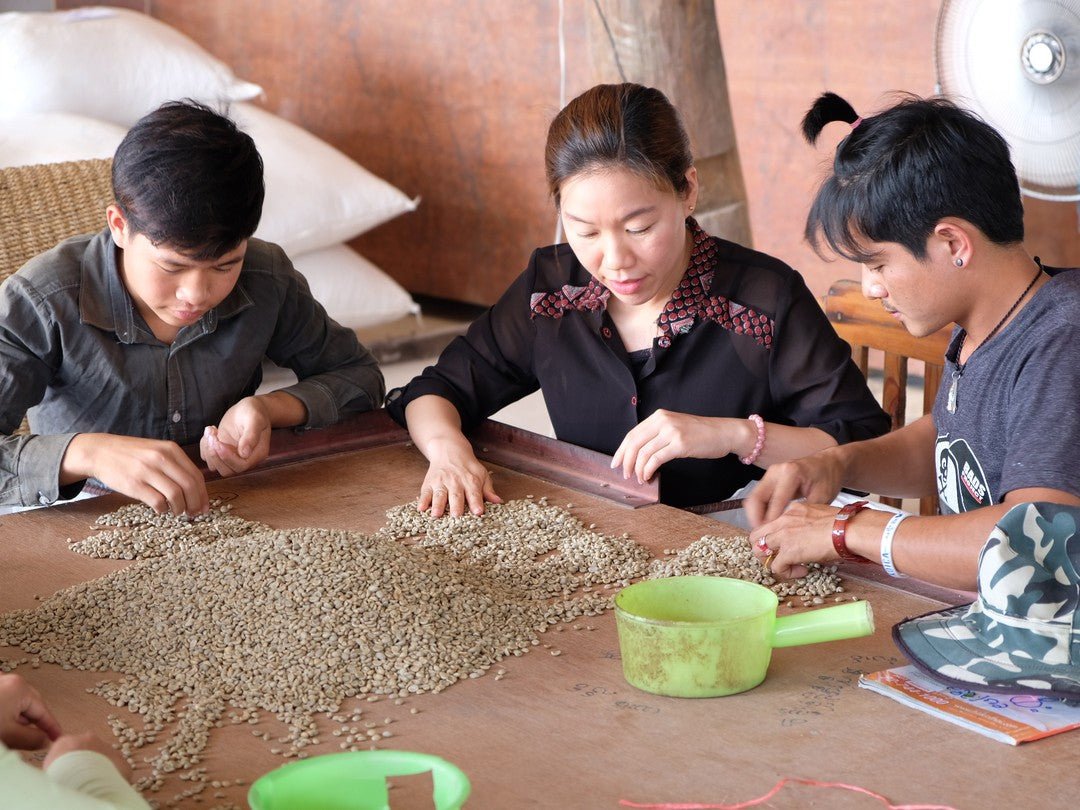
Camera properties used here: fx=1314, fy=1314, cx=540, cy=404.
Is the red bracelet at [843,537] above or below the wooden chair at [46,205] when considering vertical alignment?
below

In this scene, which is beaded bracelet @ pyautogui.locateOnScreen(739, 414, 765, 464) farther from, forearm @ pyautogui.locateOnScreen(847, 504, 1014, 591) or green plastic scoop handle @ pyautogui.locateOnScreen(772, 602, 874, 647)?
green plastic scoop handle @ pyautogui.locateOnScreen(772, 602, 874, 647)

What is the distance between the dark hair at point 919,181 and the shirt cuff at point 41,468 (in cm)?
100

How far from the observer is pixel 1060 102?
267 cm

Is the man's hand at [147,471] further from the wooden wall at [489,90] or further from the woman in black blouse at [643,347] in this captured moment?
the wooden wall at [489,90]

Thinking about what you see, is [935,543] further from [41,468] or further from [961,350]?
[41,468]

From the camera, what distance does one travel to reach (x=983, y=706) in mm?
1075

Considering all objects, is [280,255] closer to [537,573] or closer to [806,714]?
[537,573]

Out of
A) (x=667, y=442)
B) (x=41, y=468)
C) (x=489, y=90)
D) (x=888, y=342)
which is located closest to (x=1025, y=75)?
(x=888, y=342)

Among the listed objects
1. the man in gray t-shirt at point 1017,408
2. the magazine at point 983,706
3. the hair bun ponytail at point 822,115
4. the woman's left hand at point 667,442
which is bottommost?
the magazine at point 983,706

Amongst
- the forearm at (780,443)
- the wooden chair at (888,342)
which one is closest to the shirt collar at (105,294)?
the forearm at (780,443)

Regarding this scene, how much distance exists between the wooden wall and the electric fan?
71cm

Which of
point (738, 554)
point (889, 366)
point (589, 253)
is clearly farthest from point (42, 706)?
point (889, 366)

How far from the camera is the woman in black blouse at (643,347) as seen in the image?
1.71 meters

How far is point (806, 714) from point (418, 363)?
11.3ft
